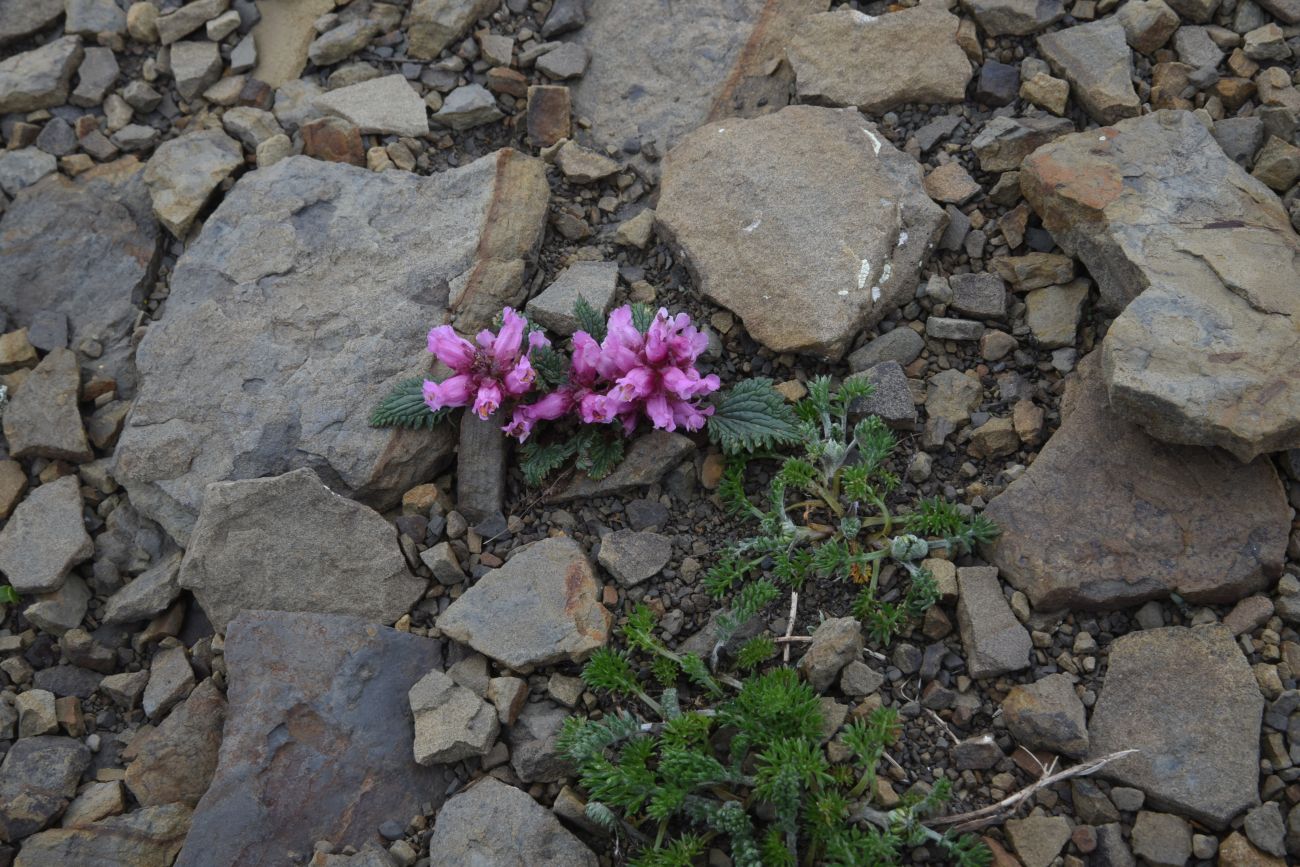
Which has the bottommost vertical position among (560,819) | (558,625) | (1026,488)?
(560,819)

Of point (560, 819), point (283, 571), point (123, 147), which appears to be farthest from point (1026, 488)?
point (123, 147)

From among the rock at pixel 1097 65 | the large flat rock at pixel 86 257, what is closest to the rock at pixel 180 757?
the large flat rock at pixel 86 257

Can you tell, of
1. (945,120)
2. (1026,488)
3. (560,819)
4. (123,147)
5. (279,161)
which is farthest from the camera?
(123,147)

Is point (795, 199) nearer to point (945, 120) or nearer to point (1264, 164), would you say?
point (945, 120)

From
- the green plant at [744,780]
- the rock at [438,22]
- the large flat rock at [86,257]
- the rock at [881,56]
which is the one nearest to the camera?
the green plant at [744,780]

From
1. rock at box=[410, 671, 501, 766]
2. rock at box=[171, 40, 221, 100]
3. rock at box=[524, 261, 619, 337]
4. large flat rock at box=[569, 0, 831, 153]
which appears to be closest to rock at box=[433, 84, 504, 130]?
large flat rock at box=[569, 0, 831, 153]

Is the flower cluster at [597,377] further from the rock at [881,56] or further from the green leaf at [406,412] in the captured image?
the rock at [881,56]

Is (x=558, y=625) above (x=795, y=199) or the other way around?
the other way around
